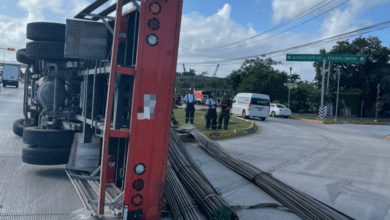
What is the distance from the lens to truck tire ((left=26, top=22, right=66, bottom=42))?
6.60 m

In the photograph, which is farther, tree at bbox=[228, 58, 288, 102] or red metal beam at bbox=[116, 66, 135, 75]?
tree at bbox=[228, 58, 288, 102]

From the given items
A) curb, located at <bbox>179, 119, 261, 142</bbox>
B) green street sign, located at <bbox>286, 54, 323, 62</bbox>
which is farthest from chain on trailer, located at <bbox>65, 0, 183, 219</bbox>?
green street sign, located at <bbox>286, 54, 323, 62</bbox>

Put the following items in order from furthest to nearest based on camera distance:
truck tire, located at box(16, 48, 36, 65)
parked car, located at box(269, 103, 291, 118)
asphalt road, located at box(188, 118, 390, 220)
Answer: parked car, located at box(269, 103, 291, 118) < truck tire, located at box(16, 48, 36, 65) < asphalt road, located at box(188, 118, 390, 220)

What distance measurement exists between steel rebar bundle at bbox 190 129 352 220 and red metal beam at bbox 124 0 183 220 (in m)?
2.26

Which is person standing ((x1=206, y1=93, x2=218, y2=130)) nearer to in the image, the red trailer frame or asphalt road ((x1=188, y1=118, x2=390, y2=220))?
asphalt road ((x1=188, y1=118, x2=390, y2=220))

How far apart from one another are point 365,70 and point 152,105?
57.2 metres

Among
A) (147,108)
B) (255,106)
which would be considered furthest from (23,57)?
(255,106)

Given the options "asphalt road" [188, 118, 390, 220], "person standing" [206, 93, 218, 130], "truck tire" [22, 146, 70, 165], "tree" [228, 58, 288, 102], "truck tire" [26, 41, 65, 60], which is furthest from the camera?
"tree" [228, 58, 288, 102]

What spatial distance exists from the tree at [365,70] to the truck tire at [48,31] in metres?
53.4

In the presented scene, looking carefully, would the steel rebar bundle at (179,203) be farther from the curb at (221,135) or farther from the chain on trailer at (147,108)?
the curb at (221,135)

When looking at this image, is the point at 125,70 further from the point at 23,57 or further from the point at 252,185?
the point at 23,57

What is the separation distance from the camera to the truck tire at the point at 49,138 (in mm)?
6172

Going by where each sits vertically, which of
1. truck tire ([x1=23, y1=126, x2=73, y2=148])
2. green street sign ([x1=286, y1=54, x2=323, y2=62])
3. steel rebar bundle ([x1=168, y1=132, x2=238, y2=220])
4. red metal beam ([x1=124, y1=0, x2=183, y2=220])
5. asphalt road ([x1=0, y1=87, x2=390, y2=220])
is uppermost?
green street sign ([x1=286, y1=54, x2=323, y2=62])

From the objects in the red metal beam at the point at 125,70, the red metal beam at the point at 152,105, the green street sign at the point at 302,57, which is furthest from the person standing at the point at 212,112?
the green street sign at the point at 302,57
